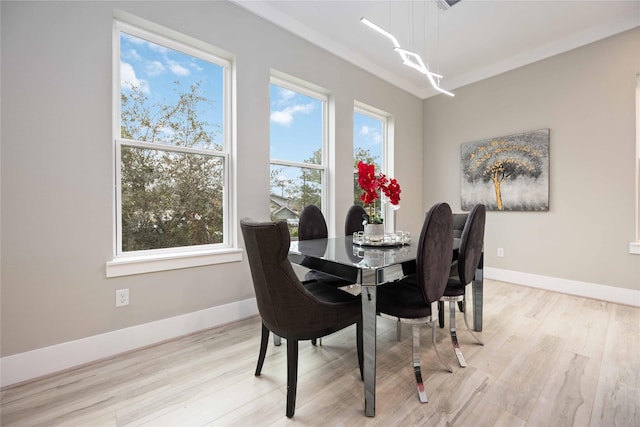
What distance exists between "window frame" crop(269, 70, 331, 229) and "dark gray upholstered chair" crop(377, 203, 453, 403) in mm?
1912

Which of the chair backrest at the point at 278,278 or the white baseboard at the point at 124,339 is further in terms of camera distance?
the white baseboard at the point at 124,339

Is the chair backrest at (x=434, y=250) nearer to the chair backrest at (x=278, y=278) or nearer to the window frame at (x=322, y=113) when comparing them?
the chair backrest at (x=278, y=278)

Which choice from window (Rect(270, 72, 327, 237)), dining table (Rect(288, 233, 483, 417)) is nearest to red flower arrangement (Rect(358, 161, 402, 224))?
dining table (Rect(288, 233, 483, 417))

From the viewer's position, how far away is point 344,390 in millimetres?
1540

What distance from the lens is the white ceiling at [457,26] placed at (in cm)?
269

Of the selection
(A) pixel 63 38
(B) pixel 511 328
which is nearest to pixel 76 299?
(A) pixel 63 38

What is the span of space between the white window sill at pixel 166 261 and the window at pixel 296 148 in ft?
2.26

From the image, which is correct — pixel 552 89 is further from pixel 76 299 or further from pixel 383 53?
pixel 76 299

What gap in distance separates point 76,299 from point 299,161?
2.30 meters

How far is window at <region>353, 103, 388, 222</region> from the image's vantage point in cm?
381

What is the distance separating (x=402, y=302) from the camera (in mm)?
1583

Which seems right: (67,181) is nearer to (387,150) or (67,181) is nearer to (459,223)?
(459,223)

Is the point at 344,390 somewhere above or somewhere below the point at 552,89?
below

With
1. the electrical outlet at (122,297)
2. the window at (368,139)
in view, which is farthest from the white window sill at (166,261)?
the window at (368,139)
